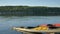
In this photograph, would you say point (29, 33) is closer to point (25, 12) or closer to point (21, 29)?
point (21, 29)

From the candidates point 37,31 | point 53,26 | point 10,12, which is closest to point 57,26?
point 53,26

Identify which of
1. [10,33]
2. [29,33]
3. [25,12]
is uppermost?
[29,33]

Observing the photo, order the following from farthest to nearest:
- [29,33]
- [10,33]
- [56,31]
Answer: [10,33], [29,33], [56,31]

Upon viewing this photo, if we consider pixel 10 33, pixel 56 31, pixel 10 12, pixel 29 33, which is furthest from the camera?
pixel 10 12

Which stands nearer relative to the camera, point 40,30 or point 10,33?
point 40,30

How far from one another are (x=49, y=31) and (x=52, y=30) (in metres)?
0.22

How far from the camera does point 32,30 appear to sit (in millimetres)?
18891

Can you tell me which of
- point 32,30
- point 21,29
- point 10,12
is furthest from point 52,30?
point 10,12

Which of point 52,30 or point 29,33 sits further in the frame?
point 29,33

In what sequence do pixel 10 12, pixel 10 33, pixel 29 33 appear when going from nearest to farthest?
pixel 29 33, pixel 10 33, pixel 10 12

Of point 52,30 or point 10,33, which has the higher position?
point 52,30

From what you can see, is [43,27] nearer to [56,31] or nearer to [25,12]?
[56,31]

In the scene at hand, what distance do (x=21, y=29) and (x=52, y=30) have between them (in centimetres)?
272

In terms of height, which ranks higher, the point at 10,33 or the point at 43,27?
the point at 43,27
